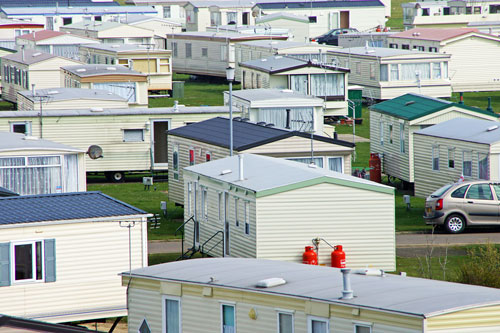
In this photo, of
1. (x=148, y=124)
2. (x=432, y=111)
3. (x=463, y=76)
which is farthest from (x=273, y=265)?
(x=463, y=76)

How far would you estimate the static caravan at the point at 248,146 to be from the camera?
97.5 feet

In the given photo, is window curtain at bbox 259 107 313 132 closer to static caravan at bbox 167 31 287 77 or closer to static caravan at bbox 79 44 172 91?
static caravan at bbox 79 44 172 91

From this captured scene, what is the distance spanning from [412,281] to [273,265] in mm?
2696

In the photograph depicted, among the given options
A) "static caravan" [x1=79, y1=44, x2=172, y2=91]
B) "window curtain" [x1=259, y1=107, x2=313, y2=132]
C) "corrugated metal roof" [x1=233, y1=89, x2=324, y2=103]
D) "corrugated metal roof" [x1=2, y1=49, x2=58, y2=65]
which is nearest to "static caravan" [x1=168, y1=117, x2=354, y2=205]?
"window curtain" [x1=259, y1=107, x2=313, y2=132]

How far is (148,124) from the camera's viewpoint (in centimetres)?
3875

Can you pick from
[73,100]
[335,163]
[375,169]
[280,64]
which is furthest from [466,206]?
[280,64]

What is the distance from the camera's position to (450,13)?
8662 centimetres

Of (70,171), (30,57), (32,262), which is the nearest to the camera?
(32,262)

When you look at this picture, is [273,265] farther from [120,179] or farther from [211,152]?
[120,179]

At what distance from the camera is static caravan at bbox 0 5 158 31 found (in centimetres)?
8706

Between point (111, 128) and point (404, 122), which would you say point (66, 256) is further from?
point (111, 128)

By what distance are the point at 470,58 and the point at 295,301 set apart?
4939cm

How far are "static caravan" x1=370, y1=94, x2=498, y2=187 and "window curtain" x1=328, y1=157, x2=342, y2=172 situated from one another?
5255 mm

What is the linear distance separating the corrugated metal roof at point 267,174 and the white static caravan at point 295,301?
547cm
